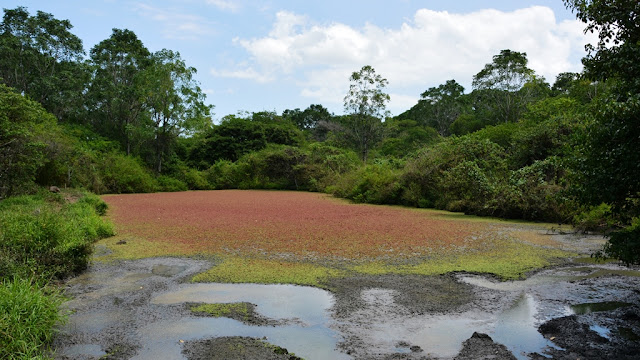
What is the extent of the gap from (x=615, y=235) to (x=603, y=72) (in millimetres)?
1497

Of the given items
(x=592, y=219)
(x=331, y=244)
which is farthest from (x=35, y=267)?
(x=592, y=219)

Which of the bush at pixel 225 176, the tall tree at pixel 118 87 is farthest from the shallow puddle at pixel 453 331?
the tall tree at pixel 118 87

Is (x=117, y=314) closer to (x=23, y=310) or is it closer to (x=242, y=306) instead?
(x=23, y=310)

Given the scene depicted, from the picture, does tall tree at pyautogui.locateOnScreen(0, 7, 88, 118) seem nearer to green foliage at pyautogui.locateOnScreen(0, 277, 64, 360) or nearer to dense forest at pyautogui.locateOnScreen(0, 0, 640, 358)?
dense forest at pyautogui.locateOnScreen(0, 0, 640, 358)

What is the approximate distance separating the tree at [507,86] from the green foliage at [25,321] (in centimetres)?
3230

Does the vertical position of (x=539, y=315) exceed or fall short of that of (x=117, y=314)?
it exceeds it

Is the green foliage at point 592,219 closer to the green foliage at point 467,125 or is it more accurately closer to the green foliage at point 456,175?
the green foliage at point 456,175

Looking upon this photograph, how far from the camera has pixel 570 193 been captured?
429 cm

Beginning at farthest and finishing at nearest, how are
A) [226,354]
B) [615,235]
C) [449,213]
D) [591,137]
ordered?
1. [449,213]
2. [615,235]
3. [591,137]
4. [226,354]

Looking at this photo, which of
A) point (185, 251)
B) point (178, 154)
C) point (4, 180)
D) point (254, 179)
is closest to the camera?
point (185, 251)

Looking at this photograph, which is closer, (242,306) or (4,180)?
(242,306)

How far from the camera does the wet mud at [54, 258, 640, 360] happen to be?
11.0 feet

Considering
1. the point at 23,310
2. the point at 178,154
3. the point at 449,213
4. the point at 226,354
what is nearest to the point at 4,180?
the point at 23,310

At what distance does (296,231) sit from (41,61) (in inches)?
1009
